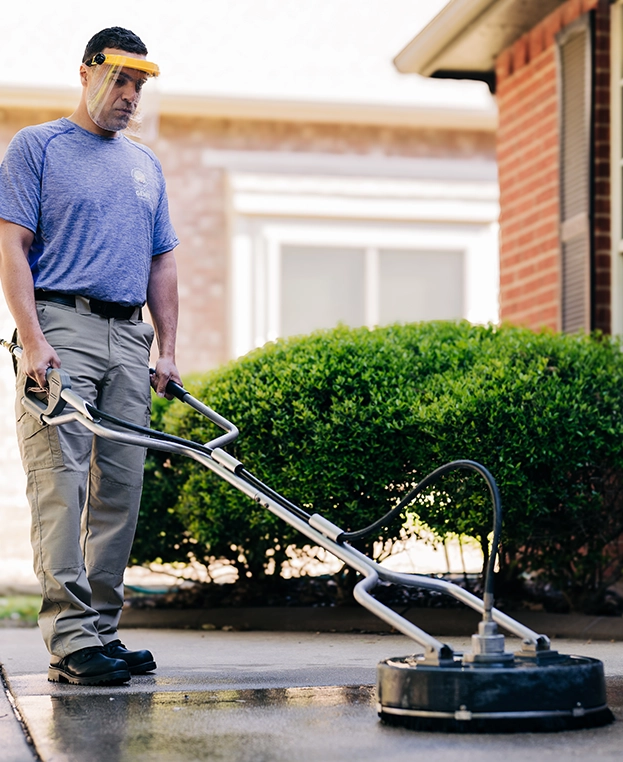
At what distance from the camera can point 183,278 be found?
468 inches

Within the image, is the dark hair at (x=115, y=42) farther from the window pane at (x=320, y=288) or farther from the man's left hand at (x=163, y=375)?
the window pane at (x=320, y=288)

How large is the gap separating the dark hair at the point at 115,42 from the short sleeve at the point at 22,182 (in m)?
0.39

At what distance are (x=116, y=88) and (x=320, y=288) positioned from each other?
802cm

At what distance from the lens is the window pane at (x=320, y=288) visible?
12188 millimetres

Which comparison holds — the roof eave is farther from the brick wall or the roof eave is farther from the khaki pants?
the khaki pants

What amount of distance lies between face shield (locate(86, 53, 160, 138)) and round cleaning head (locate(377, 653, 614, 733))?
2267mm

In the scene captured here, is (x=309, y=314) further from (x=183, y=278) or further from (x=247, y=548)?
(x=247, y=548)

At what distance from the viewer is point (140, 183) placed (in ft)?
14.7

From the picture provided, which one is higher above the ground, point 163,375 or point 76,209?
point 76,209

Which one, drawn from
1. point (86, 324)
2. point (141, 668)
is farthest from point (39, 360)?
point (141, 668)

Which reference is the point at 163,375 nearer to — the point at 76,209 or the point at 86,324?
the point at 86,324

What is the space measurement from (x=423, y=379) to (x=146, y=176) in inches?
70.6

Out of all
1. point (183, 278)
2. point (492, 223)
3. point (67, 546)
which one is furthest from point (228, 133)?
point (67, 546)

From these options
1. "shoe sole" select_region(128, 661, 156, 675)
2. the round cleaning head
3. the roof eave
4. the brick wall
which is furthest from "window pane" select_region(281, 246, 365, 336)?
the round cleaning head
